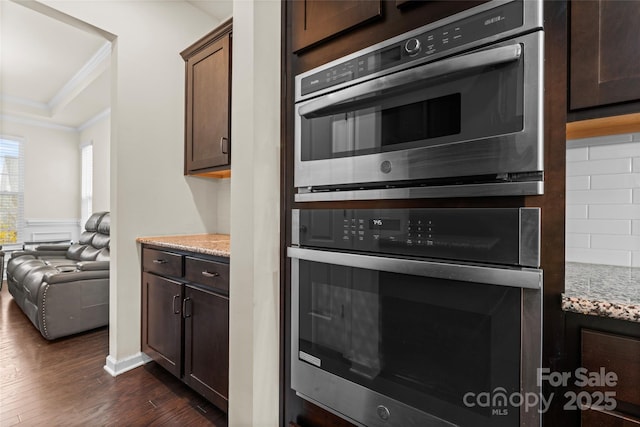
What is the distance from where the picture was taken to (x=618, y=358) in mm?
647

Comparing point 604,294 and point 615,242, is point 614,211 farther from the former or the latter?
point 604,294

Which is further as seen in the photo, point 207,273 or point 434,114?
point 207,273

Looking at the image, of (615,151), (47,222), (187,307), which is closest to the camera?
(615,151)

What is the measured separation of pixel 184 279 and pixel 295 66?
1.45 meters

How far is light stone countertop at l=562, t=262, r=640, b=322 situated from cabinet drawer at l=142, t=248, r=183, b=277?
1.92 metres

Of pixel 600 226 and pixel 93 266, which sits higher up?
pixel 600 226

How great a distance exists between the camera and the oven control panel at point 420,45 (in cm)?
74

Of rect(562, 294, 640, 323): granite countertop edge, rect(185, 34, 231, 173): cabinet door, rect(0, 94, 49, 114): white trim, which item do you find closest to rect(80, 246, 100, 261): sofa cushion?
rect(185, 34, 231, 173): cabinet door

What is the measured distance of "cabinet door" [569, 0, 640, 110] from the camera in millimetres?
680

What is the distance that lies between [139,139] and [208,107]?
0.61 meters

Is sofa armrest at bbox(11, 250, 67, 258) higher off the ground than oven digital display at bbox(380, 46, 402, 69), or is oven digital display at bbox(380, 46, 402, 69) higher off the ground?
oven digital display at bbox(380, 46, 402, 69)

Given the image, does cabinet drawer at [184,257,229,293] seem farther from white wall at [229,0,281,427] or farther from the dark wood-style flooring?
the dark wood-style flooring

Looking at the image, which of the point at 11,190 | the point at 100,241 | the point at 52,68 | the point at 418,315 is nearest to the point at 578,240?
the point at 418,315

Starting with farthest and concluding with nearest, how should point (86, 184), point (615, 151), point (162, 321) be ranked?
point (86, 184) → point (162, 321) → point (615, 151)
